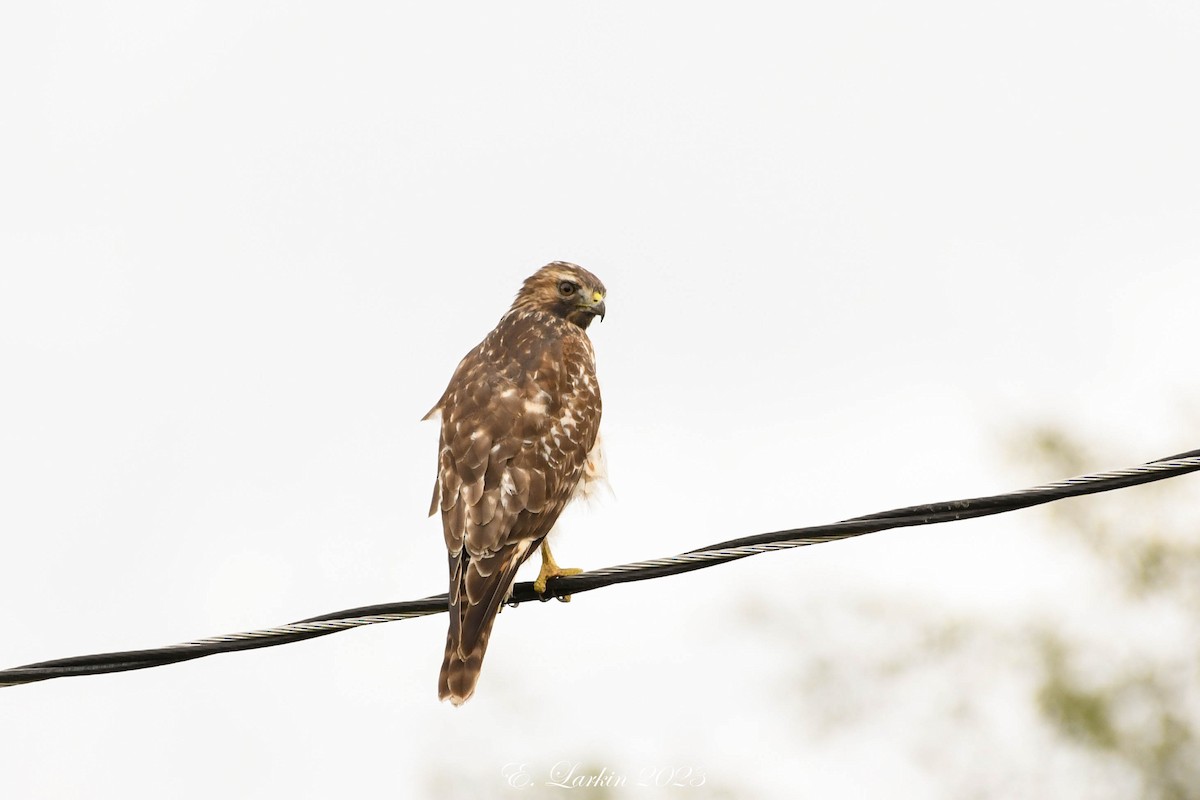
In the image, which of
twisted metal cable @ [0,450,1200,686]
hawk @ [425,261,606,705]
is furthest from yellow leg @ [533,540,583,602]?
twisted metal cable @ [0,450,1200,686]

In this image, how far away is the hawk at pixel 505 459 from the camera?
26.5ft

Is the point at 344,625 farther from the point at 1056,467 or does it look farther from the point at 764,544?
the point at 1056,467

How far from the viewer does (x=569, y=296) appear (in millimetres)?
11008

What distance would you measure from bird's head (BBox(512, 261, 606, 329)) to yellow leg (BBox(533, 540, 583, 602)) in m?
2.32

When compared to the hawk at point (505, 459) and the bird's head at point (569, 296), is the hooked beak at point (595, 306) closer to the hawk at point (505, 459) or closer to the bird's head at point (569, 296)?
the bird's head at point (569, 296)

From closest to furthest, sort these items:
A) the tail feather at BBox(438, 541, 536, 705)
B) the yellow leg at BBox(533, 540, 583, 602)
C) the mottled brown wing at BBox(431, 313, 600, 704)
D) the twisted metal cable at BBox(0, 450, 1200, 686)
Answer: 1. the twisted metal cable at BBox(0, 450, 1200, 686)
2. the tail feather at BBox(438, 541, 536, 705)
3. the mottled brown wing at BBox(431, 313, 600, 704)
4. the yellow leg at BBox(533, 540, 583, 602)

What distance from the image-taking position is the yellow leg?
8.47 metres

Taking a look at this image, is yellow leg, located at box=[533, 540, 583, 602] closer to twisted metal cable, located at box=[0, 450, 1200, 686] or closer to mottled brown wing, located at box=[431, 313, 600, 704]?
mottled brown wing, located at box=[431, 313, 600, 704]

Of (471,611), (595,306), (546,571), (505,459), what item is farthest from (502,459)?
(595,306)

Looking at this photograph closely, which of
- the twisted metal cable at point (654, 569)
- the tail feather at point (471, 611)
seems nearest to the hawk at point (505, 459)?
the tail feather at point (471, 611)

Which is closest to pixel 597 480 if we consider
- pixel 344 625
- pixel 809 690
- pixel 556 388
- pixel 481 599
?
pixel 556 388

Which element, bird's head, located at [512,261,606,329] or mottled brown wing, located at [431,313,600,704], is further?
bird's head, located at [512,261,606,329]

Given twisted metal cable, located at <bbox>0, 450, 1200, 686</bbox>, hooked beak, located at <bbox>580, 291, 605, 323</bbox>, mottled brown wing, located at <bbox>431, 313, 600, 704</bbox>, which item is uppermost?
A: hooked beak, located at <bbox>580, 291, 605, 323</bbox>

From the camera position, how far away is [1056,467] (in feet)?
60.5
